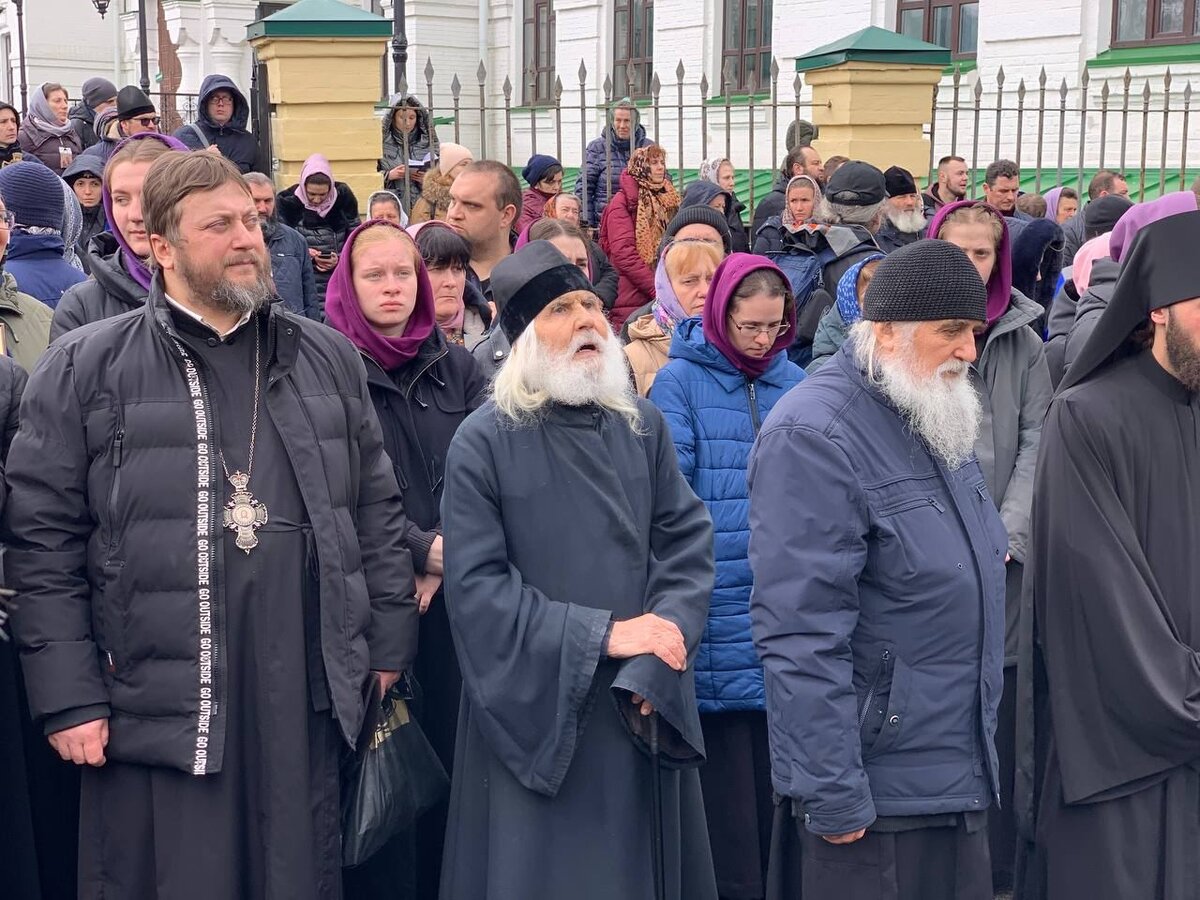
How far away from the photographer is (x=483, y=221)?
252 inches

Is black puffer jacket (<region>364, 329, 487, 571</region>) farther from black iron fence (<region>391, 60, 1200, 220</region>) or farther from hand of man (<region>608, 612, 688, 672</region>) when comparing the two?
black iron fence (<region>391, 60, 1200, 220</region>)

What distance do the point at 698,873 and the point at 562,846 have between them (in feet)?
1.58

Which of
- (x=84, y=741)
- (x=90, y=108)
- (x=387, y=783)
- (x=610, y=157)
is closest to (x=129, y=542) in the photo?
(x=84, y=741)

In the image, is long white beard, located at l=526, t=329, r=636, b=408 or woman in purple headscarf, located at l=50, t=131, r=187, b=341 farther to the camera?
woman in purple headscarf, located at l=50, t=131, r=187, b=341

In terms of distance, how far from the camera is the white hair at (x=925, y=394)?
3.65 metres

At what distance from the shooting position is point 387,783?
3.98 m

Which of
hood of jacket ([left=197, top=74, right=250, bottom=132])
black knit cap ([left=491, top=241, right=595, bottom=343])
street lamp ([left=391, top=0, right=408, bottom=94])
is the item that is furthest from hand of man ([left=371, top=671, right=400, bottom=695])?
street lamp ([left=391, top=0, right=408, bottom=94])

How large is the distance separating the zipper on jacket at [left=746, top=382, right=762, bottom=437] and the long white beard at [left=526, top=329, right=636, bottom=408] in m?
0.90

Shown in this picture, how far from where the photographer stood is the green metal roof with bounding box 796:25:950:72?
1179 centimetres

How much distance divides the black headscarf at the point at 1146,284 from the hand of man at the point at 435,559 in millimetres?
1789

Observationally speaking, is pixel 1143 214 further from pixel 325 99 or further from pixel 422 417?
pixel 325 99

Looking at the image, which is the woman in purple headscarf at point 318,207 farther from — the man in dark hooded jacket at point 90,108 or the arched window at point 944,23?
the arched window at point 944,23

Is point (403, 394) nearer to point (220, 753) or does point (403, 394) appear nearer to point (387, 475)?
point (387, 475)

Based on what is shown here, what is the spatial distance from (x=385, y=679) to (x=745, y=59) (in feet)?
49.2
